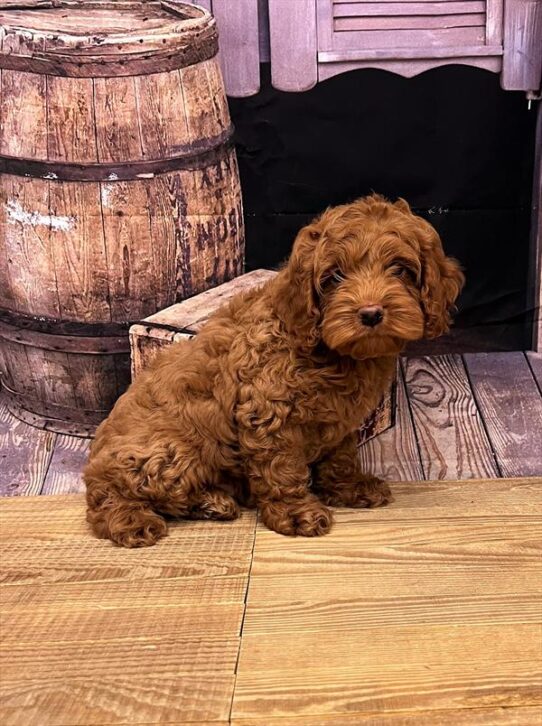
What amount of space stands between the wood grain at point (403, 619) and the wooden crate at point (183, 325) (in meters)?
0.90

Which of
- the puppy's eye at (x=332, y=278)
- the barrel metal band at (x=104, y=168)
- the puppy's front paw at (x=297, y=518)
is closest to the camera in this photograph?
the puppy's eye at (x=332, y=278)

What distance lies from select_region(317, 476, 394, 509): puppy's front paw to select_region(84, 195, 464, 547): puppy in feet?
0.08

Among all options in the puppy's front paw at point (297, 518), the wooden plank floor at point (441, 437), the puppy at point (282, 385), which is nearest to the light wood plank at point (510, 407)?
the wooden plank floor at point (441, 437)

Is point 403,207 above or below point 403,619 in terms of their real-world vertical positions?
above

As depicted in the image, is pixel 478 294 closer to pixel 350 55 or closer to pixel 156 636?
pixel 350 55

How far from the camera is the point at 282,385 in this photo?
3.30 metres

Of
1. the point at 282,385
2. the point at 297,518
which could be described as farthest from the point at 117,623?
the point at 282,385

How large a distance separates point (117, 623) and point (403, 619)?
2.49 feet

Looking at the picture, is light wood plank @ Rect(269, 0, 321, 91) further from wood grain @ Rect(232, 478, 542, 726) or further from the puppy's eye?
wood grain @ Rect(232, 478, 542, 726)

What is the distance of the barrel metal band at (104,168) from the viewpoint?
3.97m

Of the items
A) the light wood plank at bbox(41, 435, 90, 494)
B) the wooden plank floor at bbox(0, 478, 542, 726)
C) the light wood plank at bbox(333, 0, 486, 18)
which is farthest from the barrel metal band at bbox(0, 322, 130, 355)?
the light wood plank at bbox(333, 0, 486, 18)

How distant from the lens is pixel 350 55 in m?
4.57

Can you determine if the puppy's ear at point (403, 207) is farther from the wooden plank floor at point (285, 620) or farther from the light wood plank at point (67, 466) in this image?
the light wood plank at point (67, 466)

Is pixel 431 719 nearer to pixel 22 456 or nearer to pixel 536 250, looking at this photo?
pixel 22 456
